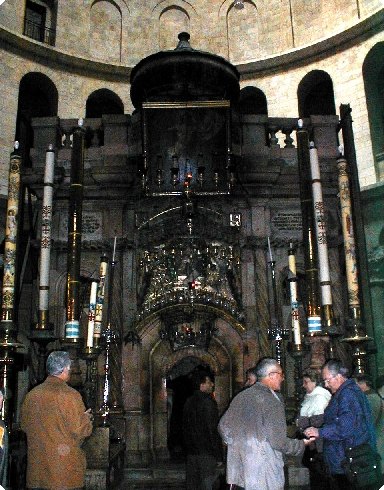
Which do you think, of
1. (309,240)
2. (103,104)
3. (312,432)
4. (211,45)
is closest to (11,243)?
(309,240)

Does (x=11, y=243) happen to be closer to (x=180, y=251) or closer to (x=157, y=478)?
(x=180, y=251)

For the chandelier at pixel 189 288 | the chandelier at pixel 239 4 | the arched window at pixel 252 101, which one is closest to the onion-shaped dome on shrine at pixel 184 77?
the chandelier at pixel 189 288

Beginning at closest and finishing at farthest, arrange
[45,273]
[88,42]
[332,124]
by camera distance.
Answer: [45,273] < [332,124] < [88,42]

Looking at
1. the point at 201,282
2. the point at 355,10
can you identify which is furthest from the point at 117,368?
the point at 355,10

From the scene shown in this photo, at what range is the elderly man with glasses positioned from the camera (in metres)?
Result: 4.34

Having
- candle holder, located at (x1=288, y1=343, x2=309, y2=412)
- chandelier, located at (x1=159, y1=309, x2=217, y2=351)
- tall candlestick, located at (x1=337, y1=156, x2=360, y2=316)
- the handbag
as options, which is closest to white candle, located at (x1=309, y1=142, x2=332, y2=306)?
tall candlestick, located at (x1=337, y1=156, x2=360, y2=316)

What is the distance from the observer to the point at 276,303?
404 inches

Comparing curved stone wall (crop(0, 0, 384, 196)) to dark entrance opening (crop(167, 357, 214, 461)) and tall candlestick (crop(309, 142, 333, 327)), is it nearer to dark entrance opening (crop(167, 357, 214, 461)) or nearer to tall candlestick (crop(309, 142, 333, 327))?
tall candlestick (crop(309, 142, 333, 327))

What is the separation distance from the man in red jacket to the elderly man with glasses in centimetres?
178

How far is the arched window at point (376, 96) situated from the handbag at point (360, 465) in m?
10.7

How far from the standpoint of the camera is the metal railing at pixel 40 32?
1630cm

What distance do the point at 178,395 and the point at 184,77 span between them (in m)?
7.05

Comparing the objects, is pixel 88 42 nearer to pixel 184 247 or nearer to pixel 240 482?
pixel 184 247

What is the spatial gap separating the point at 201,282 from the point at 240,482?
247 inches
